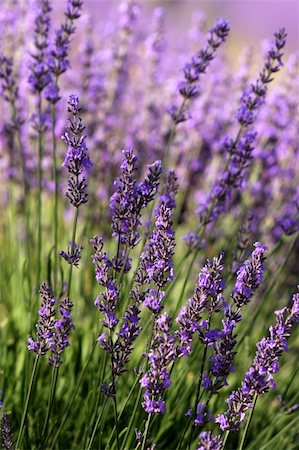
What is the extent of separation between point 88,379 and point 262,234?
6.30 ft

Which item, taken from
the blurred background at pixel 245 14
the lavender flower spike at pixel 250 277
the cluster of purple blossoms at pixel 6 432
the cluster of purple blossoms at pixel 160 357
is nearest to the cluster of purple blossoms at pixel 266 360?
the lavender flower spike at pixel 250 277

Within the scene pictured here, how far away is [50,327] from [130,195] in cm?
46

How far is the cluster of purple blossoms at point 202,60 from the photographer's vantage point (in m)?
2.78

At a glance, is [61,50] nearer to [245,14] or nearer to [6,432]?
[6,432]

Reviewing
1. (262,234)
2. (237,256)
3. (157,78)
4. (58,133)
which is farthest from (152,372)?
(157,78)

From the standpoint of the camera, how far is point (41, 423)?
2602 mm

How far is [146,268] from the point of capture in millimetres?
1729

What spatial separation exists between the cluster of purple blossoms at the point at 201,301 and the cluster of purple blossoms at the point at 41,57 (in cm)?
157

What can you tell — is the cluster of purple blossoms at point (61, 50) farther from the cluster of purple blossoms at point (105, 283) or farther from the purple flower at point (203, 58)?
the cluster of purple blossoms at point (105, 283)

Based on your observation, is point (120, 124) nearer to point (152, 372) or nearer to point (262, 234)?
point (262, 234)

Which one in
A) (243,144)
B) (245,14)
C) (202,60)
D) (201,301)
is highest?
(245,14)

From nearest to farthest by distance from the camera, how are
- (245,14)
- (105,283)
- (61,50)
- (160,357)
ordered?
(160,357), (105,283), (61,50), (245,14)

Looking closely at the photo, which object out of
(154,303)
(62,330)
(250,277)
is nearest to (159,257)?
(154,303)

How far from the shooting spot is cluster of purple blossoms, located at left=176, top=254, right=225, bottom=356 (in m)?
1.61
